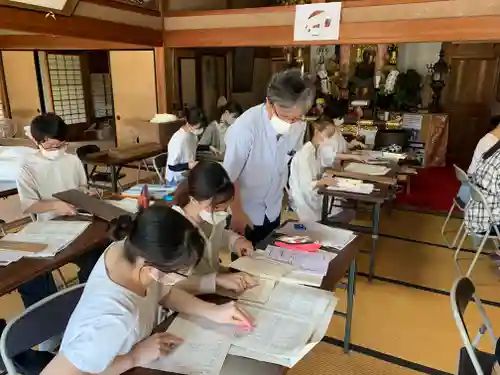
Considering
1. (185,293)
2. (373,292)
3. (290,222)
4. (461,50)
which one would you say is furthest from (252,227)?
(461,50)

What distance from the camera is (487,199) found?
8.99ft

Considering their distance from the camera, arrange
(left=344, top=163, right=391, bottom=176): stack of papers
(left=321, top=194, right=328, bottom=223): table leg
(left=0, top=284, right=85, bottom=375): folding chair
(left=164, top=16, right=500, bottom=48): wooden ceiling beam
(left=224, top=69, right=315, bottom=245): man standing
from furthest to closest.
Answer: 1. (left=164, top=16, right=500, bottom=48): wooden ceiling beam
2. (left=344, top=163, right=391, bottom=176): stack of papers
3. (left=321, top=194, right=328, bottom=223): table leg
4. (left=224, top=69, right=315, bottom=245): man standing
5. (left=0, top=284, right=85, bottom=375): folding chair

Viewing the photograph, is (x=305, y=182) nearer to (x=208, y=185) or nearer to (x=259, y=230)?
(x=259, y=230)

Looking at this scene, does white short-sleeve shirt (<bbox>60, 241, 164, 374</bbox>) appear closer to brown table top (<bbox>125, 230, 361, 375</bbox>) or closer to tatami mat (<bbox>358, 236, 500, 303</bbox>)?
brown table top (<bbox>125, 230, 361, 375</bbox>)

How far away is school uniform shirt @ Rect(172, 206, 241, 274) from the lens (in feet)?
4.85

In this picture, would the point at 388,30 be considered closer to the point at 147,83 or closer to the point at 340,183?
the point at 340,183

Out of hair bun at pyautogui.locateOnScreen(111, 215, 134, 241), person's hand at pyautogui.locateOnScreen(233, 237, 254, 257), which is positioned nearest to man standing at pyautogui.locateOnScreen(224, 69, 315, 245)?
person's hand at pyautogui.locateOnScreen(233, 237, 254, 257)

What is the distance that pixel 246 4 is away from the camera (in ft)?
22.6

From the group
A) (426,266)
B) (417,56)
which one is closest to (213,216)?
(426,266)

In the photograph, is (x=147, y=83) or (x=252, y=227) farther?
(x=147, y=83)

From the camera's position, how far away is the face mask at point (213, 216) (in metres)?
1.49

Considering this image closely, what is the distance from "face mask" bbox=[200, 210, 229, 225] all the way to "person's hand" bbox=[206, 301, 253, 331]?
384 millimetres

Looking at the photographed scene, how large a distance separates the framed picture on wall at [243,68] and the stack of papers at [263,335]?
19.8 ft

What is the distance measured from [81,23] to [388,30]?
9.67ft
